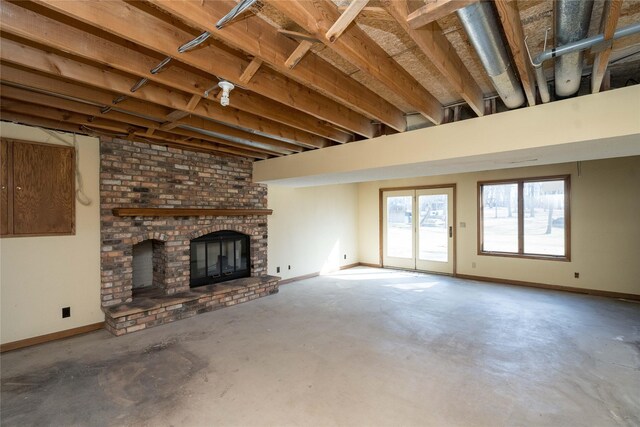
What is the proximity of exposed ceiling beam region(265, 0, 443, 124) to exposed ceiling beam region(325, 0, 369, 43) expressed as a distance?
0.17ft

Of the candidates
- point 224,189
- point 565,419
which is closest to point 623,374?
point 565,419

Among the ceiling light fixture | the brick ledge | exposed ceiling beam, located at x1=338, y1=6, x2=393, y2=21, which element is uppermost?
exposed ceiling beam, located at x1=338, y1=6, x2=393, y2=21

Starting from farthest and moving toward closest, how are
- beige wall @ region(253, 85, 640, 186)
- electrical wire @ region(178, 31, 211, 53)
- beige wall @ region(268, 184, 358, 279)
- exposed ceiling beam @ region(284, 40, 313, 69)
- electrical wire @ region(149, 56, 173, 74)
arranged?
beige wall @ region(268, 184, 358, 279), beige wall @ region(253, 85, 640, 186), electrical wire @ region(149, 56, 173, 74), exposed ceiling beam @ region(284, 40, 313, 69), electrical wire @ region(178, 31, 211, 53)

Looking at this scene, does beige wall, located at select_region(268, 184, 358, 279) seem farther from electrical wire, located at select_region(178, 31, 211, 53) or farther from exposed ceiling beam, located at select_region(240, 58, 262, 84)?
electrical wire, located at select_region(178, 31, 211, 53)

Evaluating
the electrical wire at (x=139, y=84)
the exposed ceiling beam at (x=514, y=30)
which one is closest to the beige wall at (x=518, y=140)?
the exposed ceiling beam at (x=514, y=30)

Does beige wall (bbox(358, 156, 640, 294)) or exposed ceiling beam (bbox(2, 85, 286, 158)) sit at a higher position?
exposed ceiling beam (bbox(2, 85, 286, 158))

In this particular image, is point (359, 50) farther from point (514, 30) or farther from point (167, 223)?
point (167, 223)

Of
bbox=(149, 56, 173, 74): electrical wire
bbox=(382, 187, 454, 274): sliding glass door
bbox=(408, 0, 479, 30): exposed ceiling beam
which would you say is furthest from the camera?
bbox=(382, 187, 454, 274): sliding glass door

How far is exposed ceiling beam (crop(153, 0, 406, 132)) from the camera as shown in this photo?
1606 mm

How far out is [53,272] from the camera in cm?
355

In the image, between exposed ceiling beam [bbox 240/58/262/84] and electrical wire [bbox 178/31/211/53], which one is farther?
exposed ceiling beam [bbox 240/58/262/84]

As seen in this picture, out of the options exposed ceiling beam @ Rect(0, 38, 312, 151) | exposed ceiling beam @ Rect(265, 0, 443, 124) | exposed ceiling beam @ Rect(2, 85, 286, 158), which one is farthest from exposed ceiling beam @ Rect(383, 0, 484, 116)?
exposed ceiling beam @ Rect(2, 85, 286, 158)

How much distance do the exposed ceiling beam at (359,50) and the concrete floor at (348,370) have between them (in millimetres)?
2534

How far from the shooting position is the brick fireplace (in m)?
3.91
